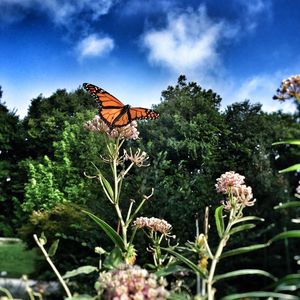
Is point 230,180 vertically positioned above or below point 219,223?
above

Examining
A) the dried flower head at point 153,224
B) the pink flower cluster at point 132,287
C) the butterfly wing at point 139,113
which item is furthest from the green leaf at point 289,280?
the butterfly wing at point 139,113

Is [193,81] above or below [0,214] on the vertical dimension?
above

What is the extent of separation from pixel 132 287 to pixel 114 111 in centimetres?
156

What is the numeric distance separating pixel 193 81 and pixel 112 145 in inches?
421

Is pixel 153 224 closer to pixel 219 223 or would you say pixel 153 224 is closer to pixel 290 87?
pixel 219 223

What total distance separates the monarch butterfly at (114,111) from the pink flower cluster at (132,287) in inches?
44.9

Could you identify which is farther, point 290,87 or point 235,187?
point 235,187

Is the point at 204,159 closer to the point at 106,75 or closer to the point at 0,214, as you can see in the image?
the point at 106,75

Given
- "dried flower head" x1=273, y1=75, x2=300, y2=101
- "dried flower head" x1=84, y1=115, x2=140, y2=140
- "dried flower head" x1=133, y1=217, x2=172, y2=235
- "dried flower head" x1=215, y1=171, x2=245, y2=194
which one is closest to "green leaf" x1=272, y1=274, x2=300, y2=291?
"dried flower head" x1=273, y1=75, x2=300, y2=101

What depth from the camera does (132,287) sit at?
962mm

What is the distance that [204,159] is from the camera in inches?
379

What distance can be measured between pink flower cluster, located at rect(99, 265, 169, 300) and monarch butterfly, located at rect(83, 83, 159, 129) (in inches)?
44.9

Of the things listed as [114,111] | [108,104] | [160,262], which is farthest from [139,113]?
[160,262]

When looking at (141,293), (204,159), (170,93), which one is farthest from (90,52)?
(141,293)
